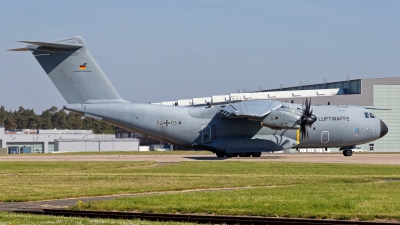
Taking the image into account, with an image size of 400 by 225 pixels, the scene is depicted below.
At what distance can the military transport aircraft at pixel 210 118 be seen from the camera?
44.8m

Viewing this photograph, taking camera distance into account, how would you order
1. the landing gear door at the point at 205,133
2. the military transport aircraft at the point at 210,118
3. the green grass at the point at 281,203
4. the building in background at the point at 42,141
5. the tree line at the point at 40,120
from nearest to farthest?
the green grass at the point at 281,203 < the military transport aircraft at the point at 210,118 < the landing gear door at the point at 205,133 < the building in background at the point at 42,141 < the tree line at the point at 40,120

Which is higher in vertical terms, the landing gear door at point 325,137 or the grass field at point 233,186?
the landing gear door at point 325,137

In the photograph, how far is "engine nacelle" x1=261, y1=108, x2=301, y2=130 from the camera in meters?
47.7

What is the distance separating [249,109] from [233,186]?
20701 millimetres

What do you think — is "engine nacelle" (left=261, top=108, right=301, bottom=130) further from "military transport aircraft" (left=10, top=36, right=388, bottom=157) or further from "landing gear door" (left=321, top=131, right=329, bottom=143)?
"landing gear door" (left=321, top=131, right=329, bottom=143)

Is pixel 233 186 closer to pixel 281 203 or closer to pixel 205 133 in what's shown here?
pixel 281 203

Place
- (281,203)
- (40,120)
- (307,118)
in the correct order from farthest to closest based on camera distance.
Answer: (40,120)
(307,118)
(281,203)

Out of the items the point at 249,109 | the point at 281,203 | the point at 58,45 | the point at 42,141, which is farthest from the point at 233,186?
the point at 42,141

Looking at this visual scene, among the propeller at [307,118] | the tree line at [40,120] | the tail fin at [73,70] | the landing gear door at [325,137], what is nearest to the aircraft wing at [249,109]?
the propeller at [307,118]

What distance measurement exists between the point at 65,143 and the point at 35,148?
63.9 feet

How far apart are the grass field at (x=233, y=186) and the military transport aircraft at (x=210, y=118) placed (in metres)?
5.56

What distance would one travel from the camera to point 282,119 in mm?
47781

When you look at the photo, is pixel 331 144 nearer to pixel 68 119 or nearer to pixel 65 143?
pixel 65 143

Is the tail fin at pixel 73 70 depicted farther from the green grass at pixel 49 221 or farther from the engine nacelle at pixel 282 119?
the green grass at pixel 49 221
